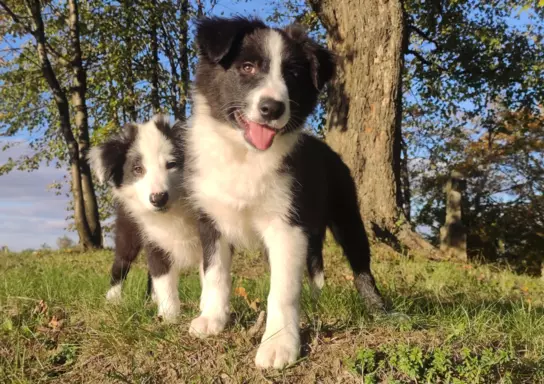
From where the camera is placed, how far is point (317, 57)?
3.17m

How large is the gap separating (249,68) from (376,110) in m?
5.15

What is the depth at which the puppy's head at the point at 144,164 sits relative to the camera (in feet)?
12.4

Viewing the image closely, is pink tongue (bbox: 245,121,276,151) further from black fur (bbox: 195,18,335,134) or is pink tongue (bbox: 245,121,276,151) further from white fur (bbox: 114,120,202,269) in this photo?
white fur (bbox: 114,120,202,269)

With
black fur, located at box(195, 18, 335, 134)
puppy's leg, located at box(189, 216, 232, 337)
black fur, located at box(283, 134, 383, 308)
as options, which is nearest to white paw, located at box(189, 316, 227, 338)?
puppy's leg, located at box(189, 216, 232, 337)

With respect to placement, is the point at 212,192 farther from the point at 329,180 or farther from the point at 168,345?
the point at 329,180

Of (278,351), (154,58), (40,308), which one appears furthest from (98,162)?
(154,58)

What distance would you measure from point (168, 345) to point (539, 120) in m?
12.9

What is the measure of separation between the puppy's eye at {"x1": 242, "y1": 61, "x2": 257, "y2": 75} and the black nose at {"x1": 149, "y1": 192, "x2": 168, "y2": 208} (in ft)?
3.97

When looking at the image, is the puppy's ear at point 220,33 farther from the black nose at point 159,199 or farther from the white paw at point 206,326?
the white paw at point 206,326

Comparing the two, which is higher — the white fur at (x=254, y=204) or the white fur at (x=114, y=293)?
the white fur at (x=254, y=204)

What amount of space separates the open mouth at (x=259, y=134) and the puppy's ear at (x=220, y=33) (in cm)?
44

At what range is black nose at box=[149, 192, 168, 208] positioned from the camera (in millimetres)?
3709

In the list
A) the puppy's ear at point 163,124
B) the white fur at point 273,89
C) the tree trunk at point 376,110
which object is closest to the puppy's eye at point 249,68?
the white fur at point 273,89

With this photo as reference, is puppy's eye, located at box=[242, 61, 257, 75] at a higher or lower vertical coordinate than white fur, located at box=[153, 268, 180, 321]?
higher
